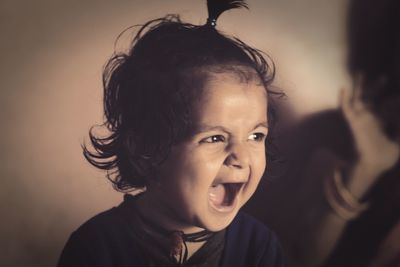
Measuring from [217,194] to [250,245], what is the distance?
21 cm

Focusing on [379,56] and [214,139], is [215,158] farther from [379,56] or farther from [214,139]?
[379,56]

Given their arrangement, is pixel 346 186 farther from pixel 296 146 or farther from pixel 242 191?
pixel 242 191

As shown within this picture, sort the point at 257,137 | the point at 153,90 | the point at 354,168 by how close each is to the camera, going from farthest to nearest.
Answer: the point at 354,168 < the point at 257,137 < the point at 153,90

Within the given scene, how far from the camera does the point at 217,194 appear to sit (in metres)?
1.39

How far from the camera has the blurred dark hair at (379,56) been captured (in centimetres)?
153

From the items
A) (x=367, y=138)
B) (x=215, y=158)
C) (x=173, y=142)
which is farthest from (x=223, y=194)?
(x=367, y=138)

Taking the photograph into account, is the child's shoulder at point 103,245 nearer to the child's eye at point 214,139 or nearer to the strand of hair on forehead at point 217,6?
the child's eye at point 214,139

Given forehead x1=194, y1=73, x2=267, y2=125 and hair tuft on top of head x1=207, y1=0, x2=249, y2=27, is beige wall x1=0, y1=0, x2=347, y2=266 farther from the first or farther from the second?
forehead x1=194, y1=73, x2=267, y2=125

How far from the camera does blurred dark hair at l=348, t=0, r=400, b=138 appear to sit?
5.01 feet

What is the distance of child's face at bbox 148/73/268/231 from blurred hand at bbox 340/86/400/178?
316mm

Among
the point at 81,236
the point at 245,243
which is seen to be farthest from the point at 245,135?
the point at 81,236

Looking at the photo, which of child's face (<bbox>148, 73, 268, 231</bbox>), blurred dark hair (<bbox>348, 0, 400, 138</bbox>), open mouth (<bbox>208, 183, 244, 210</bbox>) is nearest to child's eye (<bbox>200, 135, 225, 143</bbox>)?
child's face (<bbox>148, 73, 268, 231</bbox>)

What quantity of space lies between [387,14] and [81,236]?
1205 millimetres

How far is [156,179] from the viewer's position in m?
1.36
